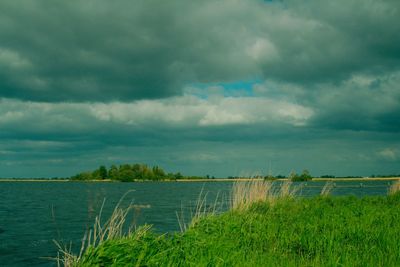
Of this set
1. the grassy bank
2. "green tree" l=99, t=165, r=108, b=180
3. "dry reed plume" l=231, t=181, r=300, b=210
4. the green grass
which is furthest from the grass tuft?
"green tree" l=99, t=165, r=108, b=180

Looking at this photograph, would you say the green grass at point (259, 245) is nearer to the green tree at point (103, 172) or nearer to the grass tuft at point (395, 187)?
the grass tuft at point (395, 187)

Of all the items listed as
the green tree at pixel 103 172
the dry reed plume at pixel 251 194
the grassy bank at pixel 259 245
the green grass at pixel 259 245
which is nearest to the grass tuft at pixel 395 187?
the dry reed plume at pixel 251 194

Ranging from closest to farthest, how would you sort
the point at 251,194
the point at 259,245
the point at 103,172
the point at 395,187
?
the point at 259,245, the point at 251,194, the point at 395,187, the point at 103,172

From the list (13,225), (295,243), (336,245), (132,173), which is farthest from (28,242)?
(132,173)

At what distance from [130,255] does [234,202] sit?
9.61 m

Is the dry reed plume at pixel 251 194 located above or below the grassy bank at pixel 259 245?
above

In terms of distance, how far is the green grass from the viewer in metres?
6.60

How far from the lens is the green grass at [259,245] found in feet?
21.6

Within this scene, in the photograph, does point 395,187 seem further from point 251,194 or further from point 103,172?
Answer: point 103,172

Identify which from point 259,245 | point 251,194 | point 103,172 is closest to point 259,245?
point 259,245

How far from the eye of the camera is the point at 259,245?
9.55 meters

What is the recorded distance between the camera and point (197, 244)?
8297mm

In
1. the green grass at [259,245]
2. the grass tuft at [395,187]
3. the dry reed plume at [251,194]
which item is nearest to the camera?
the green grass at [259,245]

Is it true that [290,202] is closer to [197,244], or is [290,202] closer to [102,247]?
[197,244]
